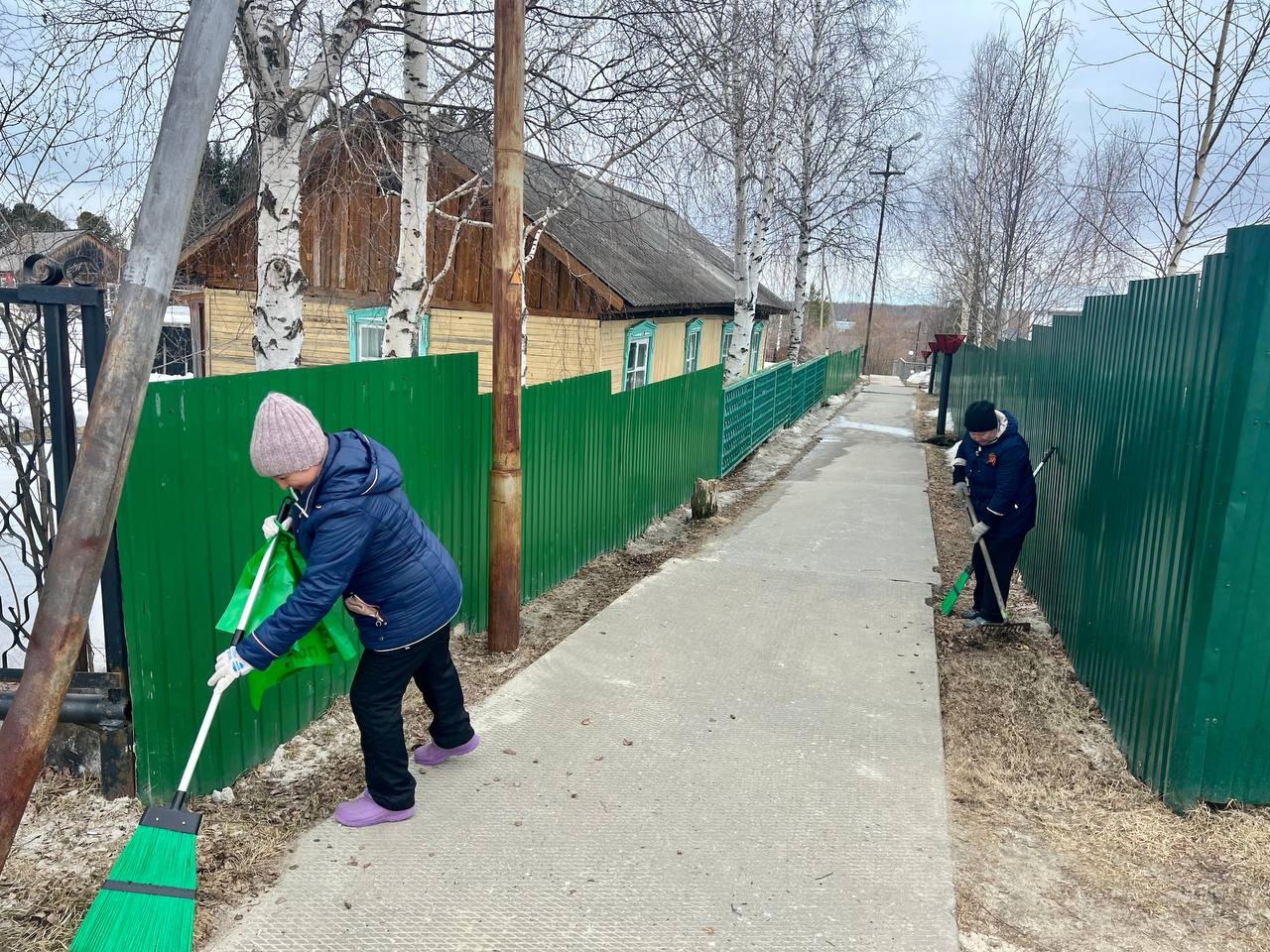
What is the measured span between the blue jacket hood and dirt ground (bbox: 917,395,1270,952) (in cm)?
249

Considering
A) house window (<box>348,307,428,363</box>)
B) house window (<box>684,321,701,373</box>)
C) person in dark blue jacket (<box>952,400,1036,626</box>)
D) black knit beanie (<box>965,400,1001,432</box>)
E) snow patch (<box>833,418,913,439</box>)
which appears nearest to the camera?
black knit beanie (<box>965,400,1001,432</box>)

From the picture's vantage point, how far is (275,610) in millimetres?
3076

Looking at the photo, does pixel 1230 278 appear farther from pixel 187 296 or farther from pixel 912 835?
pixel 187 296

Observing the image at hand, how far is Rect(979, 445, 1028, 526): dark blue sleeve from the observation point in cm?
605

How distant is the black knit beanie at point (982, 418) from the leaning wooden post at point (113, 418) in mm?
4816

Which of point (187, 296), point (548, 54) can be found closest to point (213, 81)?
point (548, 54)

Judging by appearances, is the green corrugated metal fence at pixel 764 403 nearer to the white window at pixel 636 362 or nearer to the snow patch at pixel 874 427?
the snow patch at pixel 874 427

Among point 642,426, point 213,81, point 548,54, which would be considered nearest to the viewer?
point 213,81

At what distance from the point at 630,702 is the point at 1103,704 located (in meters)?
2.53

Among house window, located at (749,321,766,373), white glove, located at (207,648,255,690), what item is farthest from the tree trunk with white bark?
house window, located at (749,321,766,373)

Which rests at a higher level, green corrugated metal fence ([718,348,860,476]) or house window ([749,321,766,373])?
house window ([749,321,766,373])

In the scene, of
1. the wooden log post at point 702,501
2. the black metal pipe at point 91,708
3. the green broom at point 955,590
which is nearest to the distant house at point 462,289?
the wooden log post at point 702,501

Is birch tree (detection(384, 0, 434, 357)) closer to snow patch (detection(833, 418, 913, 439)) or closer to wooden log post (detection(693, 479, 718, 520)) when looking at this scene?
wooden log post (detection(693, 479, 718, 520))

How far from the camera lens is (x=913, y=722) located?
465cm
